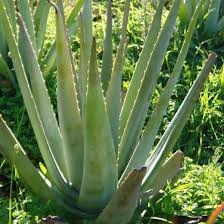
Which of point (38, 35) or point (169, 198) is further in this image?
point (38, 35)

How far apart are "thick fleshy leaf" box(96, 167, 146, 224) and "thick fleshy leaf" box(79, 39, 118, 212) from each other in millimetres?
73

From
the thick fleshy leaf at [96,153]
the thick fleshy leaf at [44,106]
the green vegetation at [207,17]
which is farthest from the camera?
the green vegetation at [207,17]

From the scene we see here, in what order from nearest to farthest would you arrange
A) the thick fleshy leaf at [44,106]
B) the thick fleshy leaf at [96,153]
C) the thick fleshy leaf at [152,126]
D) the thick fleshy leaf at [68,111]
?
the thick fleshy leaf at [96,153] → the thick fleshy leaf at [68,111] → the thick fleshy leaf at [44,106] → the thick fleshy leaf at [152,126]

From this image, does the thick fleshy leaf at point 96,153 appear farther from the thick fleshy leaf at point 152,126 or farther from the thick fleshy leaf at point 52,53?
the thick fleshy leaf at point 52,53

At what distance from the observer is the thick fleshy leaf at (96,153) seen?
5.01 ft

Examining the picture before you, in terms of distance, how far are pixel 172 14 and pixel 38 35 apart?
1.12 meters

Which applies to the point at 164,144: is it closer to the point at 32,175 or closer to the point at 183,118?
the point at 183,118

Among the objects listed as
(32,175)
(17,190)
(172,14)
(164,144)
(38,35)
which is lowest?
(17,190)

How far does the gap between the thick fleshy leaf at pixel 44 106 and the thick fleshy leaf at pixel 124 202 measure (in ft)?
0.87

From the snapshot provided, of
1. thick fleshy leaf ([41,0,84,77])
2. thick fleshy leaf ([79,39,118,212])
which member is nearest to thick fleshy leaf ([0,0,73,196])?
thick fleshy leaf ([79,39,118,212])

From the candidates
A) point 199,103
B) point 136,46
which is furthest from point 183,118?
point 136,46

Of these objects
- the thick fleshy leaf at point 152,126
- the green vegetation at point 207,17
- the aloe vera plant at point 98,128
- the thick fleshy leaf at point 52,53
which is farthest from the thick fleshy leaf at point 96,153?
the green vegetation at point 207,17

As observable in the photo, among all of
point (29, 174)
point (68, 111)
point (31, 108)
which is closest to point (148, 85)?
point (68, 111)

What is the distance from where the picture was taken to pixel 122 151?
6.31 ft
